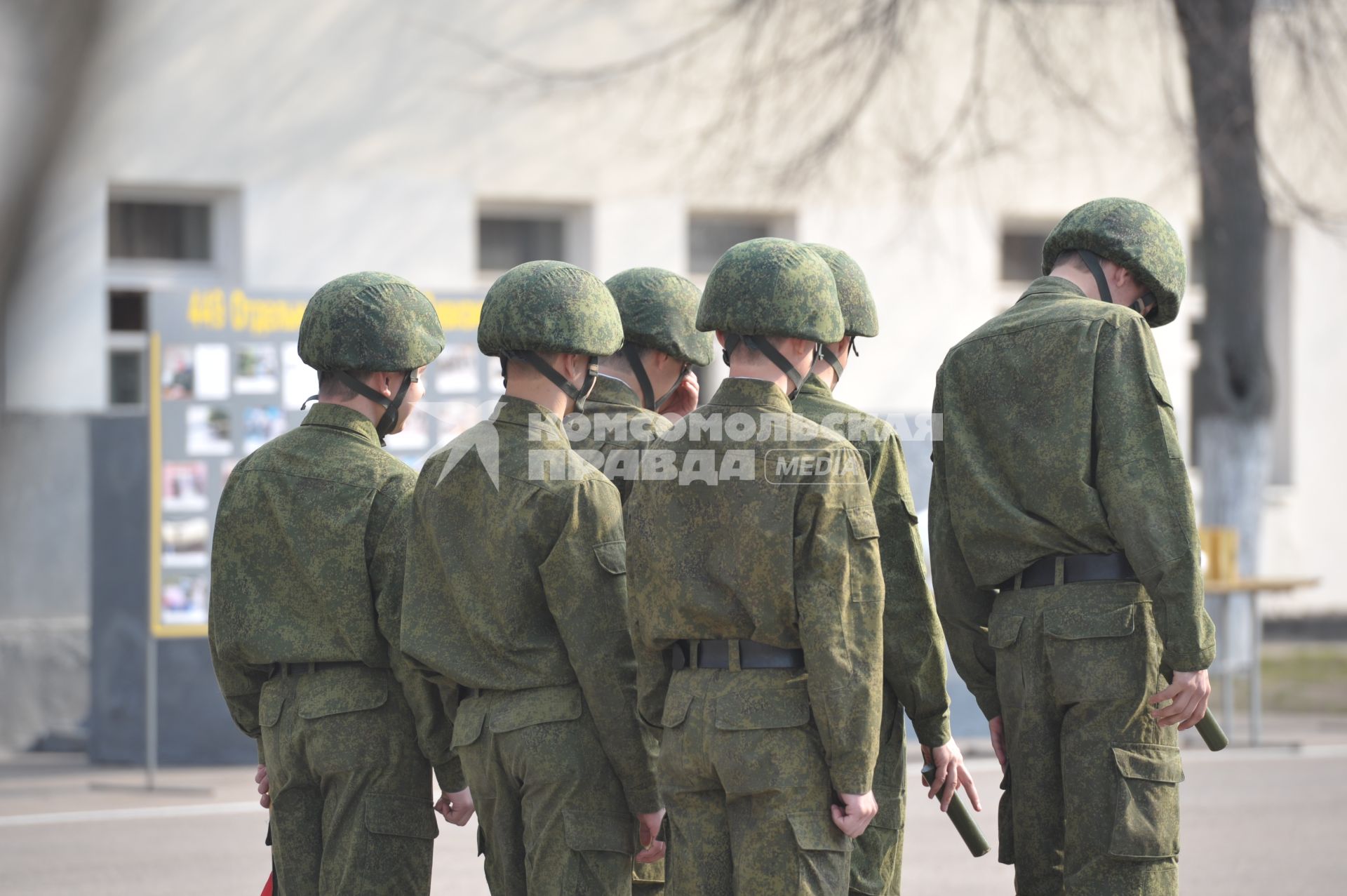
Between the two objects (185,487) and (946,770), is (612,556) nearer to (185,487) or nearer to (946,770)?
(946,770)

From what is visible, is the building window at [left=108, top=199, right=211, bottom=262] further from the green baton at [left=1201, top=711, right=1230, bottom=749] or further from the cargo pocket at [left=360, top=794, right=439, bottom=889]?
the green baton at [left=1201, top=711, right=1230, bottom=749]

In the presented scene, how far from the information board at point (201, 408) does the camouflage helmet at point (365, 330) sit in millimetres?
5120

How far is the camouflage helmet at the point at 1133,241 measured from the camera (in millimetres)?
3836

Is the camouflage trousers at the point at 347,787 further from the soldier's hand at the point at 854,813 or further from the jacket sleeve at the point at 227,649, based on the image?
the soldier's hand at the point at 854,813

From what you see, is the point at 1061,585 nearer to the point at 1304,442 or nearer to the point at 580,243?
the point at 580,243

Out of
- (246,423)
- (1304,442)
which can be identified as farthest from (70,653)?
(1304,442)

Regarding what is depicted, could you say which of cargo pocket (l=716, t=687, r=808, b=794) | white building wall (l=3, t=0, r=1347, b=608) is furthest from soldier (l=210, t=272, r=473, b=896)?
white building wall (l=3, t=0, r=1347, b=608)

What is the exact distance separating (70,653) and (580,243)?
5.57m

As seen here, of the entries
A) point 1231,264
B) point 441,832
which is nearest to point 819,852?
Answer: point 441,832

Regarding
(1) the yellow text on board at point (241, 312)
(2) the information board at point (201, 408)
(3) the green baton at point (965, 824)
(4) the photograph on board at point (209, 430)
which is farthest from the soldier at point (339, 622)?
(4) the photograph on board at point (209, 430)

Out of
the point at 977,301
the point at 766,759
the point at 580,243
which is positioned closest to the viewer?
the point at 766,759

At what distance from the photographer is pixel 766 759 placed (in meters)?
Result: 3.08

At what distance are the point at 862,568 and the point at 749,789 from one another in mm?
475

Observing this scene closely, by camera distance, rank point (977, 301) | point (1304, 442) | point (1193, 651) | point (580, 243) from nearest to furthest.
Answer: point (1193, 651)
point (580, 243)
point (977, 301)
point (1304, 442)
